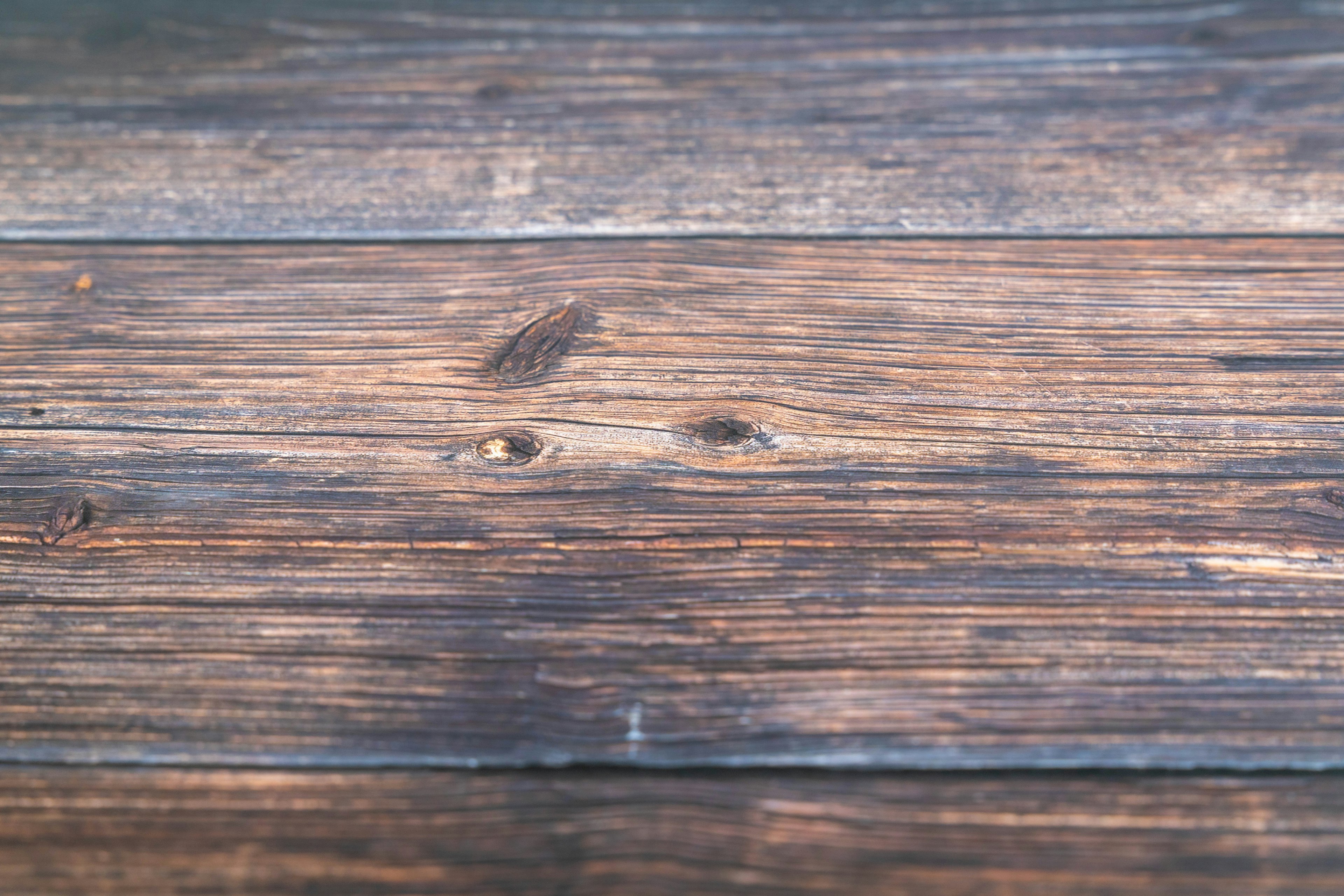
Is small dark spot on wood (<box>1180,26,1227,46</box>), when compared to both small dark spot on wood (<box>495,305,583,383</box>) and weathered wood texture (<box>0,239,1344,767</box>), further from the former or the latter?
small dark spot on wood (<box>495,305,583,383</box>)

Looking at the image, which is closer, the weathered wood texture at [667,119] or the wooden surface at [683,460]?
the wooden surface at [683,460]

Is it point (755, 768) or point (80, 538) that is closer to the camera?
point (755, 768)

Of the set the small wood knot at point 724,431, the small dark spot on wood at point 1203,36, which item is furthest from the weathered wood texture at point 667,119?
the small wood knot at point 724,431

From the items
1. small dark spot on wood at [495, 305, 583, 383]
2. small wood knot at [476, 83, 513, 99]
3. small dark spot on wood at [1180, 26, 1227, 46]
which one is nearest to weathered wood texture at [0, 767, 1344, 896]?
small dark spot on wood at [495, 305, 583, 383]

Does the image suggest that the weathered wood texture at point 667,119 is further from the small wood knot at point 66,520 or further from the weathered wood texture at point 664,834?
the weathered wood texture at point 664,834

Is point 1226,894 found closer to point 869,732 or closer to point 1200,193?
point 869,732

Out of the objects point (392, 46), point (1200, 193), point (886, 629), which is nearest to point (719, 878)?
point (886, 629)

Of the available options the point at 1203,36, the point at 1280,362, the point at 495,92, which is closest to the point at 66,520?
the point at 495,92

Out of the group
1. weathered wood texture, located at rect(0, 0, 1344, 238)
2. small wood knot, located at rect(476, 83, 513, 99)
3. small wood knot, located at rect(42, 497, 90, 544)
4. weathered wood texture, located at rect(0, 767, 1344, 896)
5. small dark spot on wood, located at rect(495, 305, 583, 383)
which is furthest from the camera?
small wood knot, located at rect(476, 83, 513, 99)
